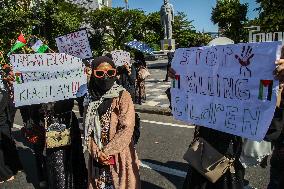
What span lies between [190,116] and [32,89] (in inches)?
84.2

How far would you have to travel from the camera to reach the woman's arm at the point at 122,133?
3.70m

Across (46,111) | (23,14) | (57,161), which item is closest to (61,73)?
(46,111)

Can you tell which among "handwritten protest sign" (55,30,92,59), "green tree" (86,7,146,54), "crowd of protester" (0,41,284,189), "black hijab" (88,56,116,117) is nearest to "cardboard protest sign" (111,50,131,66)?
"handwritten protest sign" (55,30,92,59)

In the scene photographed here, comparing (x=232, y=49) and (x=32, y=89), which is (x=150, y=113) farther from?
(x=232, y=49)

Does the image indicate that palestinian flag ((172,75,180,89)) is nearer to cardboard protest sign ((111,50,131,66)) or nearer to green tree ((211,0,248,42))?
cardboard protest sign ((111,50,131,66))

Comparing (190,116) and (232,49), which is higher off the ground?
(232,49)

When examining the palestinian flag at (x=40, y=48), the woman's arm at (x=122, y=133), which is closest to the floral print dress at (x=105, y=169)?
the woman's arm at (x=122, y=133)

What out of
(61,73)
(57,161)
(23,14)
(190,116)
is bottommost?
(57,161)

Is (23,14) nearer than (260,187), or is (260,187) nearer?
(260,187)

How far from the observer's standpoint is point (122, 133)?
12.2ft

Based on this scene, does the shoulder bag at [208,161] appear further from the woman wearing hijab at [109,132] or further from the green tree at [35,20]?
the green tree at [35,20]

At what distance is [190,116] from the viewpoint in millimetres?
3693

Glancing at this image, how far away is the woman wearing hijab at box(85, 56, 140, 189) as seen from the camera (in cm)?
373

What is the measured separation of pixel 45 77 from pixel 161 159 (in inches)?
91.2
